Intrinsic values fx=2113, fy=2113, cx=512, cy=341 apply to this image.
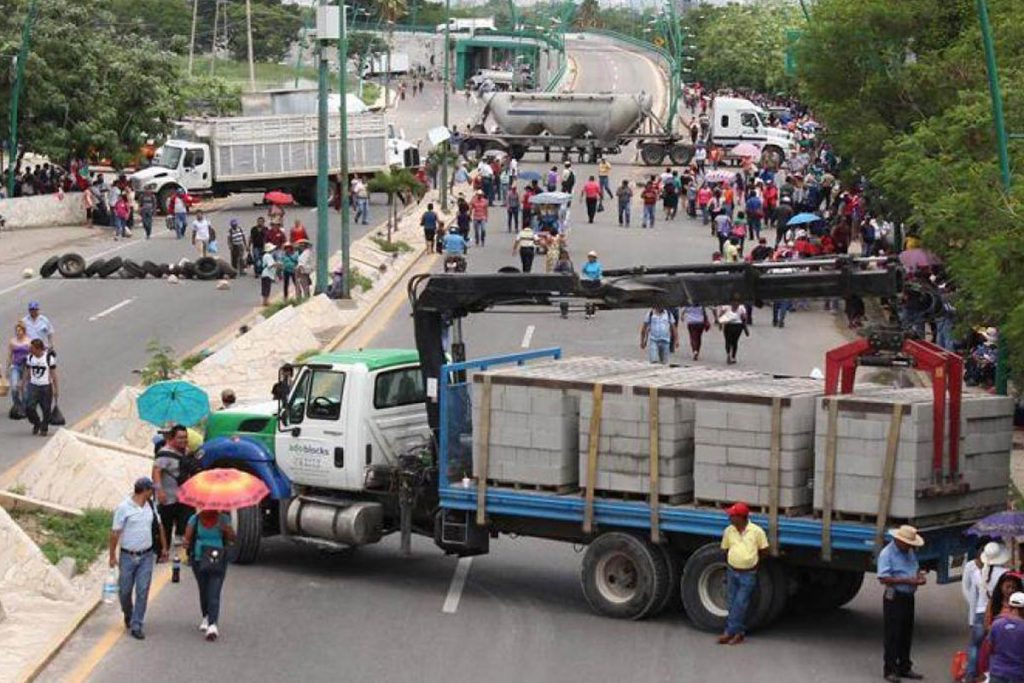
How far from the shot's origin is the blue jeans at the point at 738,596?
Answer: 688 inches

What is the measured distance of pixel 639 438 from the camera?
18.2 m

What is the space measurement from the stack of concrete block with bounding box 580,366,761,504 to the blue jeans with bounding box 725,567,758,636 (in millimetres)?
1005

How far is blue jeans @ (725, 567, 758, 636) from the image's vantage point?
17.5m

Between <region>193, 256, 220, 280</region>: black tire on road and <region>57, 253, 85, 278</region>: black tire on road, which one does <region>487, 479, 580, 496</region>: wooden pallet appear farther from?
<region>57, 253, 85, 278</region>: black tire on road

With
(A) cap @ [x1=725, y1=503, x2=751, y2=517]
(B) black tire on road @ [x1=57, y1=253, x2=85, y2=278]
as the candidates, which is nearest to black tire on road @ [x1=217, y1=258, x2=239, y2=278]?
(B) black tire on road @ [x1=57, y1=253, x2=85, y2=278]

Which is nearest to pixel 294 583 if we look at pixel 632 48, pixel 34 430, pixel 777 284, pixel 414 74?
pixel 777 284

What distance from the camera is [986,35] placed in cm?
2344

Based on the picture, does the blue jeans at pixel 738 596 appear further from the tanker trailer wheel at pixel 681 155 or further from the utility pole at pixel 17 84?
the tanker trailer wheel at pixel 681 155

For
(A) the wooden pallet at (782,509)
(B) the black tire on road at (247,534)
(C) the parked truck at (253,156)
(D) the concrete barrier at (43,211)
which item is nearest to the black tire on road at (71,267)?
(D) the concrete barrier at (43,211)

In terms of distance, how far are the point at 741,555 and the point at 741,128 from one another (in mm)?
71845

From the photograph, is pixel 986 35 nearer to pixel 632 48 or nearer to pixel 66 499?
pixel 66 499

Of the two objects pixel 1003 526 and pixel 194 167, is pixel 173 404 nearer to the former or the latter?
pixel 1003 526

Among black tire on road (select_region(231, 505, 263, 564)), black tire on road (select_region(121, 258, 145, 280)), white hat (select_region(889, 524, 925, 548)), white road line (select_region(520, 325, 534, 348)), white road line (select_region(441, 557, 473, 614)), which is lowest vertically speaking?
white road line (select_region(520, 325, 534, 348))

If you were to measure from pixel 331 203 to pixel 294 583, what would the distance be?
44.9 meters
